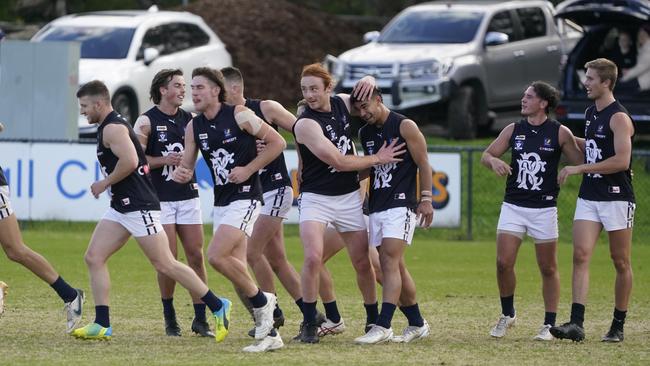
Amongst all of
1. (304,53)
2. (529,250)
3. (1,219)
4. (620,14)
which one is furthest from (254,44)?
(1,219)

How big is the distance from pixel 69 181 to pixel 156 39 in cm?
501

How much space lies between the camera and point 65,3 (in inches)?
1345

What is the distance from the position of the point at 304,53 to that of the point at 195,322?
63.2 feet

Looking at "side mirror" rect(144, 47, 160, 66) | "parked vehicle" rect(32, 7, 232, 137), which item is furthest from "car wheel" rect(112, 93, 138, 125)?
"side mirror" rect(144, 47, 160, 66)

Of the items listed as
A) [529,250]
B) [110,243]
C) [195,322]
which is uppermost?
[110,243]

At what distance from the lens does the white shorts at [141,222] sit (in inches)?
413

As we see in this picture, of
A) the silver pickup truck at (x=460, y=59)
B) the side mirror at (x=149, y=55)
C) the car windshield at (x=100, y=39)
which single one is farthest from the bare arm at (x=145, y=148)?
the car windshield at (x=100, y=39)

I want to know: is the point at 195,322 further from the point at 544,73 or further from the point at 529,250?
the point at 544,73

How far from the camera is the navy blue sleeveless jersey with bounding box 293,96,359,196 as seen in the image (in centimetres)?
1070

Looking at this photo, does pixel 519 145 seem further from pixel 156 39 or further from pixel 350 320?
pixel 156 39

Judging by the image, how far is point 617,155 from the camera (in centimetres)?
1088

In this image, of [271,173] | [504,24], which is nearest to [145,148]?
[271,173]

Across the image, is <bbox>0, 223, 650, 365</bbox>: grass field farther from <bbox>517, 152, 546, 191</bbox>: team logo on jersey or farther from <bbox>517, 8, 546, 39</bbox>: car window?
<bbox>517, 8, 546, 39</bbox>: car window

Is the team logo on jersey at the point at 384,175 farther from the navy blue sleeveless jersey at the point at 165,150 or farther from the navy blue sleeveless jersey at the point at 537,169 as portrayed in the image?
the navy blue sleeveless jersey at the point at 165,150
